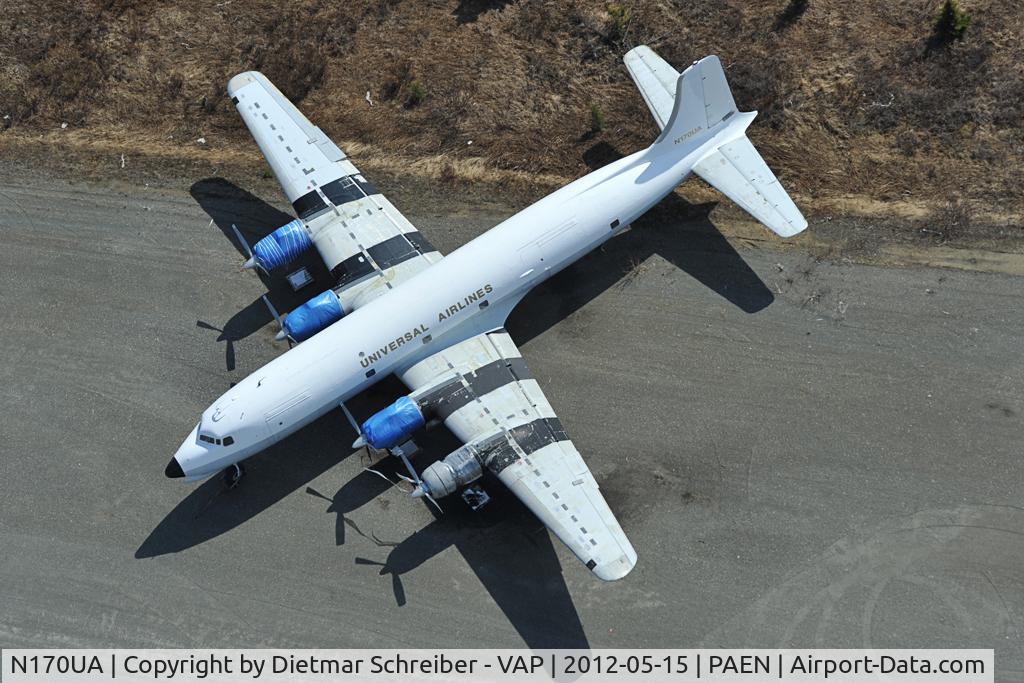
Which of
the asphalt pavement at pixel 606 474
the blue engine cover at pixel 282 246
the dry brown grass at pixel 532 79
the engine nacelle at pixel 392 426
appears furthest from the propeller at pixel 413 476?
the dry brown grass at pixel 532 79

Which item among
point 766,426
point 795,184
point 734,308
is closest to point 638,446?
point 766,426

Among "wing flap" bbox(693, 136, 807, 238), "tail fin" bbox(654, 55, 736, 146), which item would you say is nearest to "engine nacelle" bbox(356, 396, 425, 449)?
"tail fin" bbox(654, 55, 736, 146)

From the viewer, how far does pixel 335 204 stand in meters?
29.0

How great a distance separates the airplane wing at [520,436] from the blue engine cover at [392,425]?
2.35 feet

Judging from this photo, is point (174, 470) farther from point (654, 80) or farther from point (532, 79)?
point (654, 80)

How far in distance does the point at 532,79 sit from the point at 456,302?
45.4ft

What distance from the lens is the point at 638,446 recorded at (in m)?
26.2

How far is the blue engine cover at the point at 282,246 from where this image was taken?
27.6m

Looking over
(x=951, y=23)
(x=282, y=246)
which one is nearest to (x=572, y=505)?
(x=282, y=246)

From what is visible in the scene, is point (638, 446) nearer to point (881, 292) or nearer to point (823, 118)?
point (881, 292)

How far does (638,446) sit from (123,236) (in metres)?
22.8

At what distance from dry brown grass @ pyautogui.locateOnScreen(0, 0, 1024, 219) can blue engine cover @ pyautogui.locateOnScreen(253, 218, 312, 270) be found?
651cm

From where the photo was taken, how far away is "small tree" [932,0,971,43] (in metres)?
31.8

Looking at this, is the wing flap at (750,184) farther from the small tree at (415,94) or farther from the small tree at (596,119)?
the small tree at (415,94)
